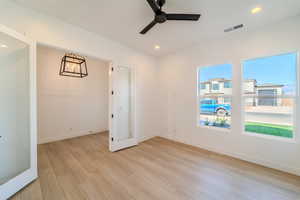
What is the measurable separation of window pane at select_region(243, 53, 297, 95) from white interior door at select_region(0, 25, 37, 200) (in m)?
4.30

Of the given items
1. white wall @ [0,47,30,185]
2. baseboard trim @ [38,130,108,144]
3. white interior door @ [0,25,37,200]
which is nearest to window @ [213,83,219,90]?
white interior door @ [0,25,37,200]

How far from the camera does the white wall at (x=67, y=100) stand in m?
3.83

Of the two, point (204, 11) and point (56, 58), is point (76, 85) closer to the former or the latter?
point (56, 58)

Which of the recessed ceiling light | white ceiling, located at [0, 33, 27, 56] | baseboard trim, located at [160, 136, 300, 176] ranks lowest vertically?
baseboard trim, located at [160, 136, 300, 176]

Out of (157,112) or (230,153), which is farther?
(157,112)

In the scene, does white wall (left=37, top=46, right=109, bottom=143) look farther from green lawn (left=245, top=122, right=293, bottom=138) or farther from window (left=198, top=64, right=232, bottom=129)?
green lawn (left=245, top=122, right=293, bottom=138)

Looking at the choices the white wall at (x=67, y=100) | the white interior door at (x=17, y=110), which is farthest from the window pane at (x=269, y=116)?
the white wall at (x=67, y=100)

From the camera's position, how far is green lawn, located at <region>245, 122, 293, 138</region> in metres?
2.43

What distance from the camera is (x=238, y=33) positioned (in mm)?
2836

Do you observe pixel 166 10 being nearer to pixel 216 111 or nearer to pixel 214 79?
pixel 214 79

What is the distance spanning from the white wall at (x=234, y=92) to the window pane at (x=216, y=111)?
0.56ft

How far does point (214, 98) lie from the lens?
11.0 ft

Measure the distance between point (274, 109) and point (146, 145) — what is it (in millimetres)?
3175

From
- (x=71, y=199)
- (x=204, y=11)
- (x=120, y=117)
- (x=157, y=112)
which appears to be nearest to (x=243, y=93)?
(x=204, y=11)
